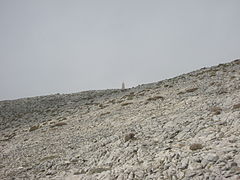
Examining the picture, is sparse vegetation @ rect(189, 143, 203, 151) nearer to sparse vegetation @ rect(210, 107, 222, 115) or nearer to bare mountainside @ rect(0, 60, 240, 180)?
bare mountainside @ rect(0, 60, 240, 180)

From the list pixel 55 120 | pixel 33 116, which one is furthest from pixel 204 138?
pixel 33 116

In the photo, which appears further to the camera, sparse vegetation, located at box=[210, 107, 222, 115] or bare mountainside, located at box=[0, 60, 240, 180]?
sparse vegetation, located at box=[210, 107, 222, 115]

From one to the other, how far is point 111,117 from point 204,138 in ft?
52.3

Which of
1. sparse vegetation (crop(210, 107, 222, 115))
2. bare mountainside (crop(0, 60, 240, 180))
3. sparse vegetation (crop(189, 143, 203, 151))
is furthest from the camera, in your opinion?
sparse vegetation (crop(210, 107, 222, 115))

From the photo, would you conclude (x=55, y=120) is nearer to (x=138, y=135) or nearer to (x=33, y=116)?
(x=33, y=116)

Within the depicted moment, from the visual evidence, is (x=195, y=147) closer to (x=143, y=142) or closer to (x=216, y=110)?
(x=143, y=142)

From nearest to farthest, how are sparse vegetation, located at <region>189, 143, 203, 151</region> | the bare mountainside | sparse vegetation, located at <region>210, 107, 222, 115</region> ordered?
the bare mountainside < sparse vegetation, located at <region>189, 143, 203, 151</region> < sparse vegetation, located at <region>210, 107, 222, 115</region>

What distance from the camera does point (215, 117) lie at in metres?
19.9

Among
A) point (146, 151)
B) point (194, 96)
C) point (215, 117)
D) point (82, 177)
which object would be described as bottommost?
point (82, 177)

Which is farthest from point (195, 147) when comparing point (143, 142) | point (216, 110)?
point (216, 110)

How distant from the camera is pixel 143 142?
19719 millimetres

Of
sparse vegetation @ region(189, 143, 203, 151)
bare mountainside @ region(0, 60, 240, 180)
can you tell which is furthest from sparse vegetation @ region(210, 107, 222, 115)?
sparse vegetation @ region(189, 143, 203, 151)

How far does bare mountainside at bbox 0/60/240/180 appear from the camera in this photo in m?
14.6

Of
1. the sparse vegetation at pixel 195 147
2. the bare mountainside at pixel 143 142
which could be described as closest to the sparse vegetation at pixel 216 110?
the bare mountainside at pixel 143 142
